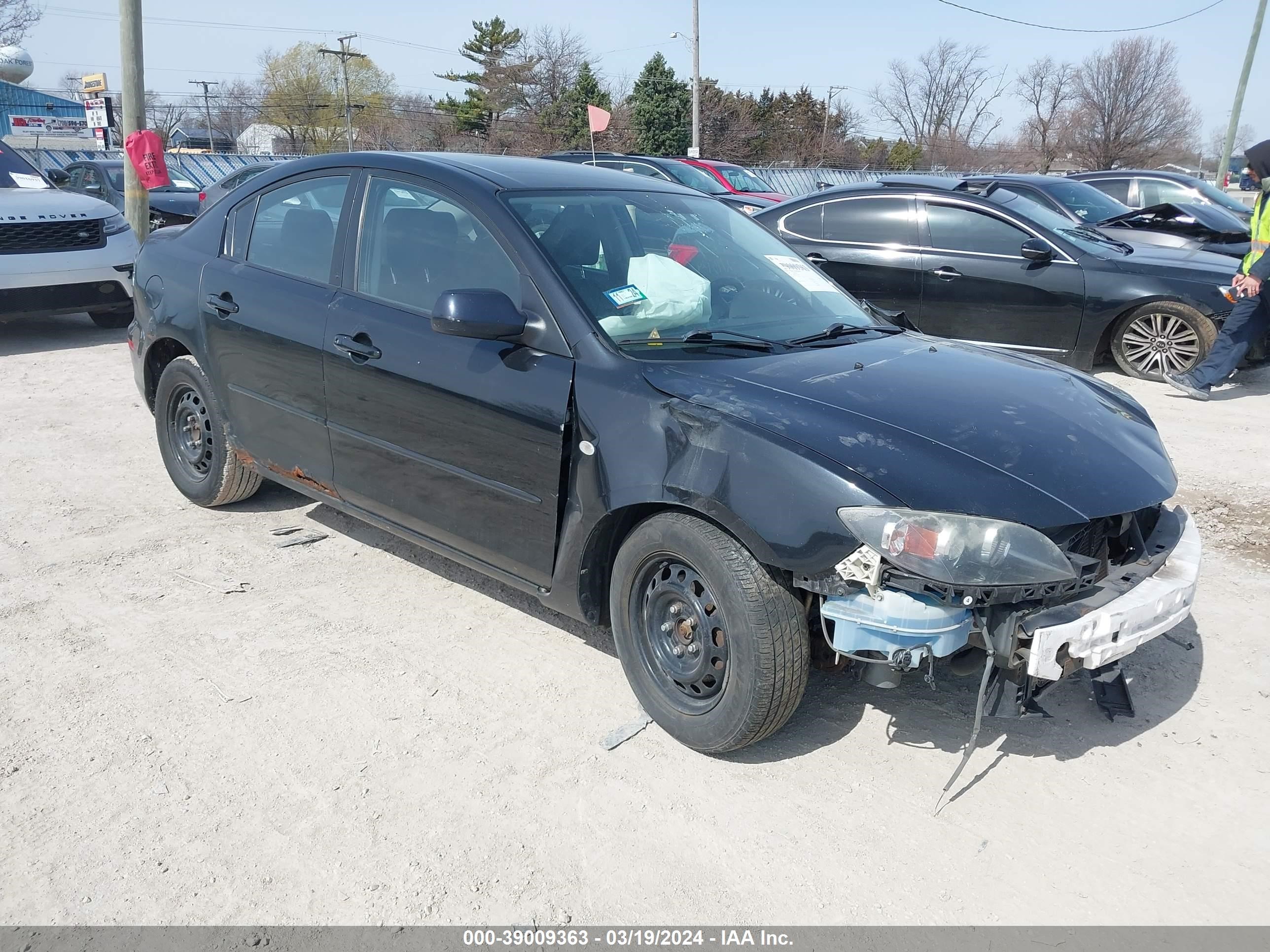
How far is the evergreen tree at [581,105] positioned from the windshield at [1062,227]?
39.8 m

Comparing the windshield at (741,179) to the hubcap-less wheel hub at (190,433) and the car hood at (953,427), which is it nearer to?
the hubcap-less wheel hub at (190,433)

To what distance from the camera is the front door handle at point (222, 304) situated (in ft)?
14.6

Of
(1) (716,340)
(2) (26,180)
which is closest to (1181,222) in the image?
(1) (716,340)

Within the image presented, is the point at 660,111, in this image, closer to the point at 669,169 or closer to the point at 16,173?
the point at 669,169

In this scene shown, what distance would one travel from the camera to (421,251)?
3.79 meters

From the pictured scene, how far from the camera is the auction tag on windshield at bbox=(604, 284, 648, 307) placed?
135 inches

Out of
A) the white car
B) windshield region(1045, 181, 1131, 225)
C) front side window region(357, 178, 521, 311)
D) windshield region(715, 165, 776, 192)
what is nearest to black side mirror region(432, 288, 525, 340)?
front side window region(357, 178, 521, 311)

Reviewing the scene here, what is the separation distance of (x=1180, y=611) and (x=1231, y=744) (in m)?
0.56

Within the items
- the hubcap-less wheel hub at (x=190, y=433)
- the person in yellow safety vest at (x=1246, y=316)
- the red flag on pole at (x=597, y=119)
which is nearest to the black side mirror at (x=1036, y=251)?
the person in yellow safety vest at (x=1246, y=316)

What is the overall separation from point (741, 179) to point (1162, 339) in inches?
360

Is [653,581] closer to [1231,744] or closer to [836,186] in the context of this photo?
[1231,744]

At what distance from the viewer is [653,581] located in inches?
123
